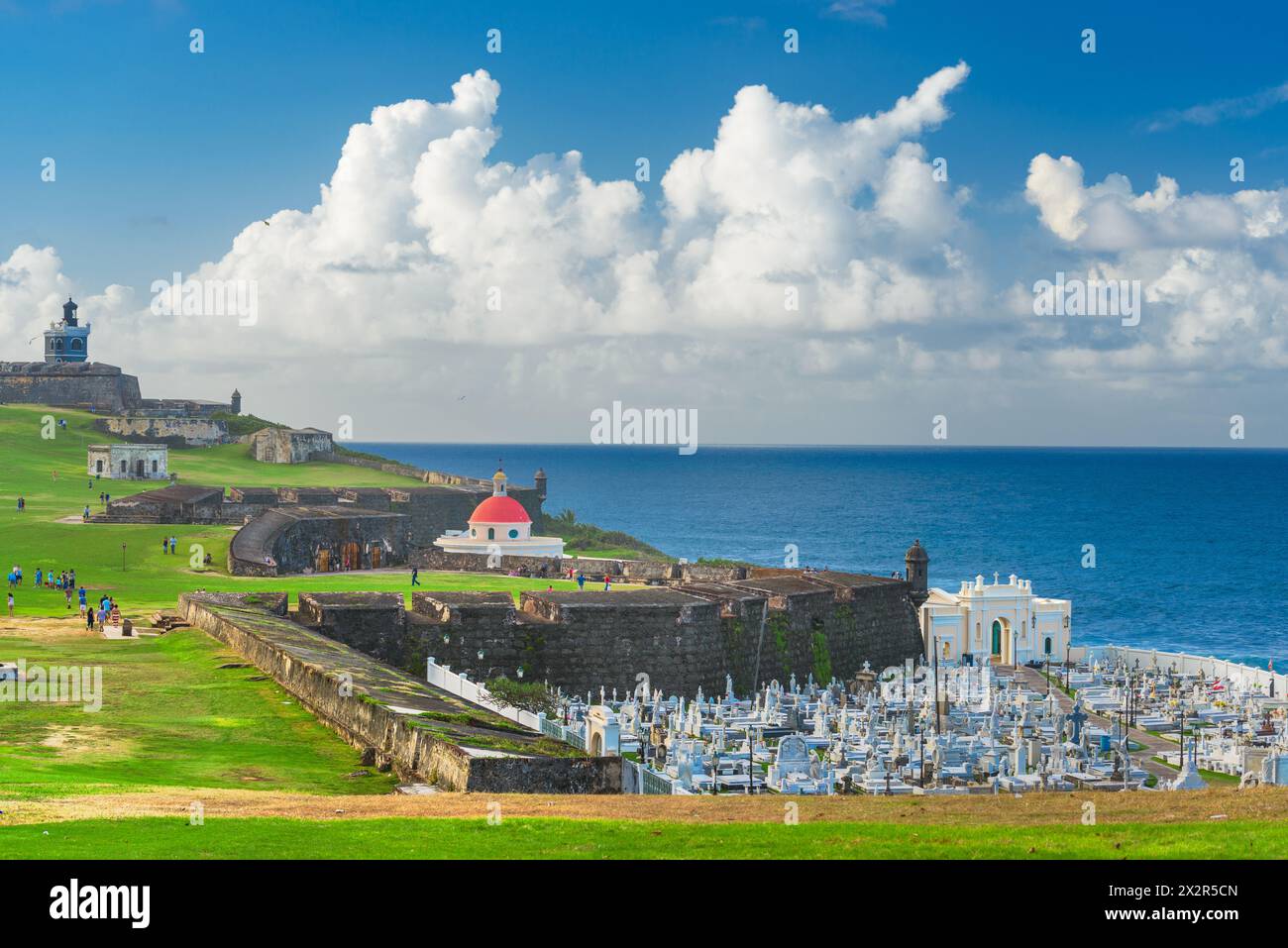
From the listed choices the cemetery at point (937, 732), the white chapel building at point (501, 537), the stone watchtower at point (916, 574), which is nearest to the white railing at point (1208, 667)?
the cemetery at point (937, 732)

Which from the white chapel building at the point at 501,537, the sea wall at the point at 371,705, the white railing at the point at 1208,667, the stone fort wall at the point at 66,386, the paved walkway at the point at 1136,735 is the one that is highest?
the stone fort wall at the point at 66,386

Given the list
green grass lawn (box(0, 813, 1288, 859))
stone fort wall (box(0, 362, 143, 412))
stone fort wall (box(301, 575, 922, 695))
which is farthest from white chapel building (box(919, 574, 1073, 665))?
stone fort wall (box(0, 362, 143, 412))

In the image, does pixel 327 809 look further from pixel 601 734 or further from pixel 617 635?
pixel 617 635

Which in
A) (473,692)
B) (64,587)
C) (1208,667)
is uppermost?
(64,587)

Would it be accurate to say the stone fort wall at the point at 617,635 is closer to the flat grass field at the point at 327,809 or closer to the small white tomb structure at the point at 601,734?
the flat grass field at the point at 327,809

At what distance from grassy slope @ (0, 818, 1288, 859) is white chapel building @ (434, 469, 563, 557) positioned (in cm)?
4302

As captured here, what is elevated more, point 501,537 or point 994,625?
point 501,537

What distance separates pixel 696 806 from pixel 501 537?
43500 millimetres

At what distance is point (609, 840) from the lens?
12.7 metres

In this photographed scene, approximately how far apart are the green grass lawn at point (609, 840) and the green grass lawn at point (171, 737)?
343cm

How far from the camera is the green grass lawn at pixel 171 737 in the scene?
720 inches

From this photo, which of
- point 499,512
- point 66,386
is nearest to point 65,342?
point 66,386
